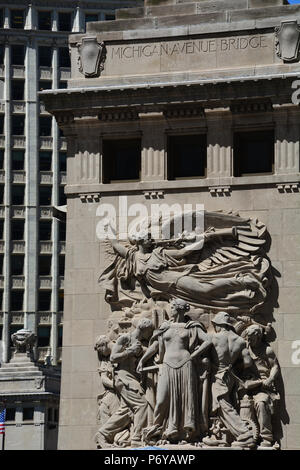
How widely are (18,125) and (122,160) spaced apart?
73.0m

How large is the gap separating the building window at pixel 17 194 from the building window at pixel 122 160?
238 feet

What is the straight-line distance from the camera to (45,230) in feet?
374

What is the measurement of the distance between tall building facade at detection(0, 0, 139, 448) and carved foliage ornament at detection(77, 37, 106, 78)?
7014cm

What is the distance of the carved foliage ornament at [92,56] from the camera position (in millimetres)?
42469

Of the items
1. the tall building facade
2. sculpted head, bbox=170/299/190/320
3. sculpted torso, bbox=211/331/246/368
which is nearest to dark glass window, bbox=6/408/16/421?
the tall building facade

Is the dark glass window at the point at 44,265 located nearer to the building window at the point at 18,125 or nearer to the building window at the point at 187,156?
the building window at the point at 18,125

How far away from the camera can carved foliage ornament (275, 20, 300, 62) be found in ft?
135

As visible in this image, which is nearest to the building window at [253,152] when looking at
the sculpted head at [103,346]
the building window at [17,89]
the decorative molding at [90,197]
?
the decorative molding at [90,197]

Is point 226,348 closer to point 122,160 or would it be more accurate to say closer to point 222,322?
point 222,322

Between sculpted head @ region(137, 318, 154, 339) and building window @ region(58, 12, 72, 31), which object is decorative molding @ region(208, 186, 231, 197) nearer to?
sculpted head @ region(137, 318, 154, 339)

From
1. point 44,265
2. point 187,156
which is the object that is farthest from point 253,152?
point 44,265

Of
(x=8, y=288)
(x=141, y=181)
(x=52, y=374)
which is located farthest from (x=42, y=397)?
(x=141, y=181)

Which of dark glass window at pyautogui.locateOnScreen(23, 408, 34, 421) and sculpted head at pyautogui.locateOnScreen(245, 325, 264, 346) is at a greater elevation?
sculpted head at pyautogui.locateOnScreen(245, 325, 264, 346)

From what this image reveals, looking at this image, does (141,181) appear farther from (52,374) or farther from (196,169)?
(52,374)
